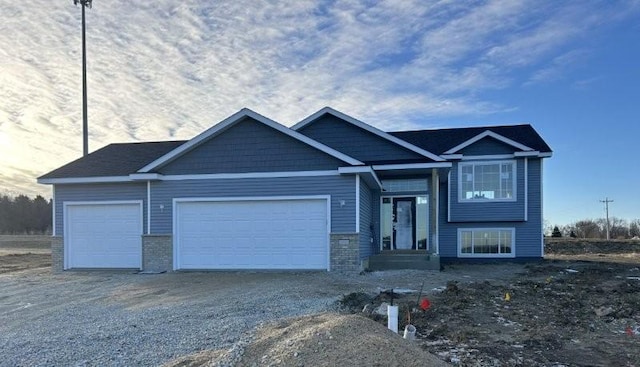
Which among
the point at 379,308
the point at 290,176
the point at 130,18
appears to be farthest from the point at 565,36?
the point at 130,18

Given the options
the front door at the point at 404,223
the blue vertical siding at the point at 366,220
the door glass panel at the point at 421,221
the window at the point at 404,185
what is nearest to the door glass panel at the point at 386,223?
the front door at the point at 404,223

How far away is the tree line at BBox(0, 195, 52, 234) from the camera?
67000mm

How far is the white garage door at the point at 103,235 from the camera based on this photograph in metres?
14.7

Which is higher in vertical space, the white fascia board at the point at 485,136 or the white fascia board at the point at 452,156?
the white fascia board at the point at 485,136

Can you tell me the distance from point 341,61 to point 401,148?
365cm

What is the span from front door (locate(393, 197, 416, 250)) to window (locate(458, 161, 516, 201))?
7.17ft

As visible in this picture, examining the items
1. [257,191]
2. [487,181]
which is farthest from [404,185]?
[257,191]

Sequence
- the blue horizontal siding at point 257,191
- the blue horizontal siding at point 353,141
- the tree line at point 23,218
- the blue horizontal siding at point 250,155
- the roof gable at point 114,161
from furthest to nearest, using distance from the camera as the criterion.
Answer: the tree line at point 23,218 < the blue horizontal siding at point 353,141 < the roof gable at point 114,161 < the blue horizontal siding at point 250,155 < the blue horizontal siding at point 257,191

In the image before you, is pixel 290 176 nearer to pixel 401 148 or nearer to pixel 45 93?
pixel 401 148

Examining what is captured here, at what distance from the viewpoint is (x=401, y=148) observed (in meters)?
16.3

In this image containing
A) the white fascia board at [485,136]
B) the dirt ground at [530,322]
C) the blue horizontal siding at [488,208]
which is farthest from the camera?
the blue horizontal siding at [488,208]

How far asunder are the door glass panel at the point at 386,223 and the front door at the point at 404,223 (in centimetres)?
15

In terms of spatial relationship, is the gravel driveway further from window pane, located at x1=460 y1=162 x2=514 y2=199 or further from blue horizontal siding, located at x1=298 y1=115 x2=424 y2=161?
blue horizontal siding, located at x1=298 y1=115 x2=424 y2=161

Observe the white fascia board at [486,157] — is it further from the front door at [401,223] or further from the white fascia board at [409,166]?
the white fascia board at [409,166]
